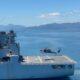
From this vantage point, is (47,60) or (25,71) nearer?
(25,71)

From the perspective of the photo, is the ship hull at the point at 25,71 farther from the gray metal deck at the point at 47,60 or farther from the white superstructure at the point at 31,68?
the gray metal deck at the point at 47,60

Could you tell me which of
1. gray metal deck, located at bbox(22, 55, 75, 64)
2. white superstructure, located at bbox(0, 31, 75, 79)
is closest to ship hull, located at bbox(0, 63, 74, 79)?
white superstructure, located at bbox(0, 31, 75, 79)

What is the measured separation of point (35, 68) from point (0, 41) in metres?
7.66

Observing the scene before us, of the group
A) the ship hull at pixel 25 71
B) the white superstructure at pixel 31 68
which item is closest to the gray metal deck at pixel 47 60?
the white superstructure at pixel 31 68

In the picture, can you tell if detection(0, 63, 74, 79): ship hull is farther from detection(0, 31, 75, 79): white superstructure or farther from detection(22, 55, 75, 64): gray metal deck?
detection(22, 55, 75, 64): gray metal deck

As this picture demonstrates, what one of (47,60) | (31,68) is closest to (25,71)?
(31,68)

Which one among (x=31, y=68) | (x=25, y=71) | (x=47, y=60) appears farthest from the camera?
(x=47, y=60)

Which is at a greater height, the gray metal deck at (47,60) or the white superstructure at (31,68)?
the gray metal deck at (47,60)

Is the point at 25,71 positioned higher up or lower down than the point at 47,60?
lower down

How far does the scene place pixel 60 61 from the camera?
4559 cm

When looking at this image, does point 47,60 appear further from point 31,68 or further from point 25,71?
point 25,71

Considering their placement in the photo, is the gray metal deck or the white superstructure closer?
the white superstructure

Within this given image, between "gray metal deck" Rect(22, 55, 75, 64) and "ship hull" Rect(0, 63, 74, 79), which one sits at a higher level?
"gray metal deck" Rect(22, 55, 75, 64)

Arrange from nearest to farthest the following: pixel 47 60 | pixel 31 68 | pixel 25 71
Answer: pixel 31 68
pixel 25 71
pixel 47 60
